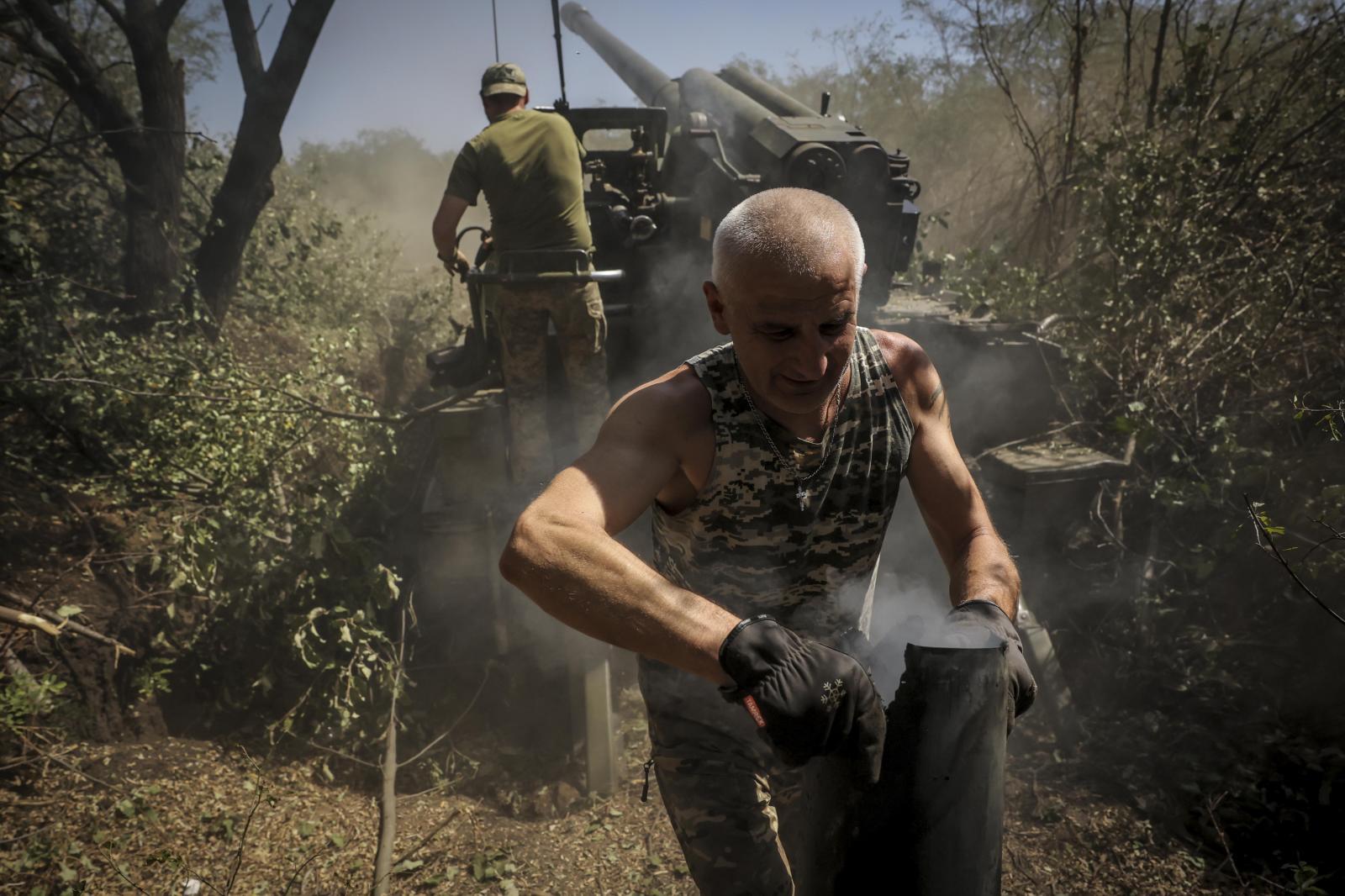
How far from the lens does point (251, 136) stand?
710 centimetres

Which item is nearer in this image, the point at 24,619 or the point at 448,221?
the point at 24,619

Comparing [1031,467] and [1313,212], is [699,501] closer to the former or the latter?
[1031,467]

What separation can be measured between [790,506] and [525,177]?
3.30 metres

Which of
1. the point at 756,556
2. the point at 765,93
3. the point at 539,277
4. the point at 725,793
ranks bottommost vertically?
the point at 725,793

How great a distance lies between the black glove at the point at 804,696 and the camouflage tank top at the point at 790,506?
1.81 ft

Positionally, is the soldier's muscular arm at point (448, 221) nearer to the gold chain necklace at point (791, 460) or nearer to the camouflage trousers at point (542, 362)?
the camouflage trousers at point (542, 362)

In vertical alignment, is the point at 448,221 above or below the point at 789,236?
above

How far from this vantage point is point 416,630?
488cm

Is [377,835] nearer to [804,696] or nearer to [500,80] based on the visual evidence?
[804,696]

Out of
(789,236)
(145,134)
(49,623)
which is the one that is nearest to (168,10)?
(145,134)

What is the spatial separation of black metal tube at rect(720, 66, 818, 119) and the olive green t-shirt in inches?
70.3

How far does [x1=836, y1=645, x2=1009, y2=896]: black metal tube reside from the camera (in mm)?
1500

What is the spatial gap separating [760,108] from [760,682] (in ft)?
16.8

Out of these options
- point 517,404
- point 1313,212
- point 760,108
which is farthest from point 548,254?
point 1313,212
